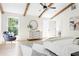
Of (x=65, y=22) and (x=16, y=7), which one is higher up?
(x=16, y=7)

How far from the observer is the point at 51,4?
5.49 feet

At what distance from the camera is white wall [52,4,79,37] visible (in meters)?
1.65

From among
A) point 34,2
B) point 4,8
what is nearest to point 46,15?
point 34,2

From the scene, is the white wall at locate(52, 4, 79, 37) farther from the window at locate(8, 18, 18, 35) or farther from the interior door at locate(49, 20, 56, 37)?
the window at locate(8, 18, 18, 35)

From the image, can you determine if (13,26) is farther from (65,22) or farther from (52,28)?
(65,22)

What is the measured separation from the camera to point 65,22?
1.70m

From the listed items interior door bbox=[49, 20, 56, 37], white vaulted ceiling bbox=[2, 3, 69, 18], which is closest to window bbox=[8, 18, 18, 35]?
white vaulted ceiling bbox=[2, 3, 69, 18]

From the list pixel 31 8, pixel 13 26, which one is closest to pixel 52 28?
pixel 31 8

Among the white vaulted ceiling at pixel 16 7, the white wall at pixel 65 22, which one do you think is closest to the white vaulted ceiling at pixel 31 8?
the white vaulted ceiling at pixel 16 7

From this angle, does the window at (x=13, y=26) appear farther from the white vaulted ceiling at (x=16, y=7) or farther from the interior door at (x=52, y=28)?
the interior door at (x=52, y=28)

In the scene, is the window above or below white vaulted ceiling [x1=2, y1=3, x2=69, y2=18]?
below

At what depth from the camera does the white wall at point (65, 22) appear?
65.0 inches

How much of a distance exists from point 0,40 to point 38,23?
24.8 inches

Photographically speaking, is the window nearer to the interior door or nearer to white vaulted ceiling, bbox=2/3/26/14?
white vaulted ceiling, bbox=2/3/26/14
